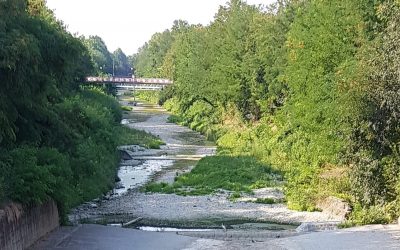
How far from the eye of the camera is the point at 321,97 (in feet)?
Answer: 120

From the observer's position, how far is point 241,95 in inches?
2704

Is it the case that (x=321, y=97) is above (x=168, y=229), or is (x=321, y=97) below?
above

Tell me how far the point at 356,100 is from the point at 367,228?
19.8 ft

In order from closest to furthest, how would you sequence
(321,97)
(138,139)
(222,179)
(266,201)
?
1. (266,201)
2. (321,97)
3. (222,179)
4. (138,139)

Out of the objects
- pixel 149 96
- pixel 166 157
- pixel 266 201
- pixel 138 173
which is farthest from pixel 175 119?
pixel 149 96

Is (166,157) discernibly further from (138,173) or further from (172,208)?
(172,208)

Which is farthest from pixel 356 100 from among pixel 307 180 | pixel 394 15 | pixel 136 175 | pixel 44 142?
pixel 136 175

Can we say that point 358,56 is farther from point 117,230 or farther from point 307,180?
point 117,230

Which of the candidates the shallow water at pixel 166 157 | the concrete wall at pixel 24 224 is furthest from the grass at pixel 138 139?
the concrete wall at pixel 24 224

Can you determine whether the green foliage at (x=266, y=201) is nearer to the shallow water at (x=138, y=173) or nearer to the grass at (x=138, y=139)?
the shallow water at (x=138, y=173)

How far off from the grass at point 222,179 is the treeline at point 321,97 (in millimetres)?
1786

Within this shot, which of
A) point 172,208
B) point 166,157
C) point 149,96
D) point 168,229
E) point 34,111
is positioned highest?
point 34,111

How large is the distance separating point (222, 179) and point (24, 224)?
24.2m

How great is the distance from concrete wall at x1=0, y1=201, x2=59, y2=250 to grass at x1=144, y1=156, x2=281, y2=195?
16.6 meters
